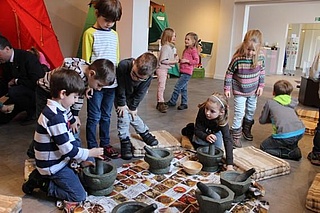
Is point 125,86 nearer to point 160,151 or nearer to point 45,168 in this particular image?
point 160,151

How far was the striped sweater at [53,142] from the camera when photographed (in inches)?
54.6

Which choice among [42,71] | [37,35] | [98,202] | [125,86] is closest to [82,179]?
[98,202]

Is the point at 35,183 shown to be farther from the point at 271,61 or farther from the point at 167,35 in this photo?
the point at 271,61

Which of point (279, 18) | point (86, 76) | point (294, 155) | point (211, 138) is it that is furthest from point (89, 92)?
point (279, 18)

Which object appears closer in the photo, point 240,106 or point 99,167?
point 99,167

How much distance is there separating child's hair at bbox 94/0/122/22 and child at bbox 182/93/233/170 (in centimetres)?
83

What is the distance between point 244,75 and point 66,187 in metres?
1.64

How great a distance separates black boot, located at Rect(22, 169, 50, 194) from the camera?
152cm

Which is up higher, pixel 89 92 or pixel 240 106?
pixel 89 92

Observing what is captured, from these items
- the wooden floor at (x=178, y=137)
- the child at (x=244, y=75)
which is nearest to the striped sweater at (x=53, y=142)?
the wooden floor at (x=178, y=137)

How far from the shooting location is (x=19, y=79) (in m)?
2.73

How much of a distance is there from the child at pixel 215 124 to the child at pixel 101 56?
0.63 metres

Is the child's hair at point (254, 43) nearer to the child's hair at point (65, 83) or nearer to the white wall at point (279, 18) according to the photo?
the child's hair at point (65, 83)

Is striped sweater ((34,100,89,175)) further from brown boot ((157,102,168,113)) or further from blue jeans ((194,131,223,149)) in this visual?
brown boot ((157,102,168,113))
